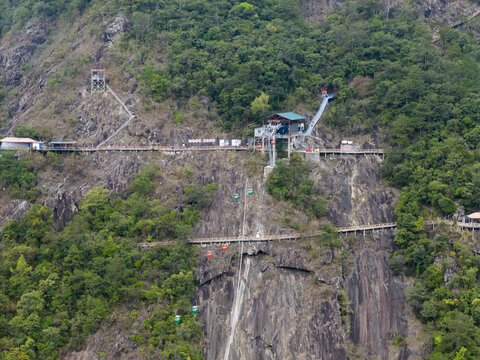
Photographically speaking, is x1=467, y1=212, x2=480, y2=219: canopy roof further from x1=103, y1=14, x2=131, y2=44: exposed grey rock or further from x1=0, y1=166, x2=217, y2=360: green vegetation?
x1=103, y1=14, x2=131, y2=44: exposed grey rock

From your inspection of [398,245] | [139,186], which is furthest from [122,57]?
[398,245]

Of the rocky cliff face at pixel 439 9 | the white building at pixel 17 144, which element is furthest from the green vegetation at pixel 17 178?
the rocky cliff face at pixel 439 9

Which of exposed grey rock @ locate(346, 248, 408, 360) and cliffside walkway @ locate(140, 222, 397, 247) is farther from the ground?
cliffside walkway @ locate(140, 222, 397, 247)

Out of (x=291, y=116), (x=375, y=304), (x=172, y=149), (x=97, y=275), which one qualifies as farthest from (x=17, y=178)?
(x=375, y=304)

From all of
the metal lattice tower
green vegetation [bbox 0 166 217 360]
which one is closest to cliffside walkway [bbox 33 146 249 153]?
green vegetation [bbox 0 166 217 360]

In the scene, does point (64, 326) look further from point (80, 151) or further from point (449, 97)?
point (449, 97)

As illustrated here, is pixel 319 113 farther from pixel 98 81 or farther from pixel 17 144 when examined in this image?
pixel 17 144
